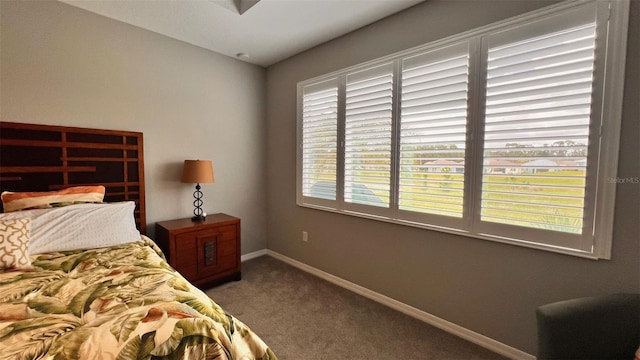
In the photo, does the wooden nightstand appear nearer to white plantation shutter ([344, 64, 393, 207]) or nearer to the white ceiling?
white plantation shutter ([344, 64, 393, 207])

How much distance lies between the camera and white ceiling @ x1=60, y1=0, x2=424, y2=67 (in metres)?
2.09

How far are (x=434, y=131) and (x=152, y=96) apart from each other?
2716 mm

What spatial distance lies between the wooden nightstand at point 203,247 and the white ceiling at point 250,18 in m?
1.93

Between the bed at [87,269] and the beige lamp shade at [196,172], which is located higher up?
the beige lamp shade at [196,172]

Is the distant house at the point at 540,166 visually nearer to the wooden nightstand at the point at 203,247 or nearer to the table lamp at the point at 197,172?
the wooden nightstand at the point at 203,247

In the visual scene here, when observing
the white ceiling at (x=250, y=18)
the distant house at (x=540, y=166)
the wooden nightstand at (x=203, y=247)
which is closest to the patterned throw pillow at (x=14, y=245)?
the wooden nightstand at (x=203, y=247)

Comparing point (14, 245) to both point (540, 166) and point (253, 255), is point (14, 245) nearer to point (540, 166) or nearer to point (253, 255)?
point (253, 255)

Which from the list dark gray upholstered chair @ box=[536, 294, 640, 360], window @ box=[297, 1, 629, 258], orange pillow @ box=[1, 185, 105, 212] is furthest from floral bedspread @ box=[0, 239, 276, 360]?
window @ box=[297, 1, 629, 258]

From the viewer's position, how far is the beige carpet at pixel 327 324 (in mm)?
1748

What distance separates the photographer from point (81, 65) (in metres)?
2.20

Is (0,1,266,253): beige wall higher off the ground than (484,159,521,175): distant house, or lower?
higher

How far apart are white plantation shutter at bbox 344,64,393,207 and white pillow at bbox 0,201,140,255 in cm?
195

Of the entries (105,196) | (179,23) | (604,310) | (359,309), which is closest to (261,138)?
(179,23)

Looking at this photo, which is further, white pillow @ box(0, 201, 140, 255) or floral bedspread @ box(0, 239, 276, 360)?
white pillow @ box(0, 201, 140, 255)
